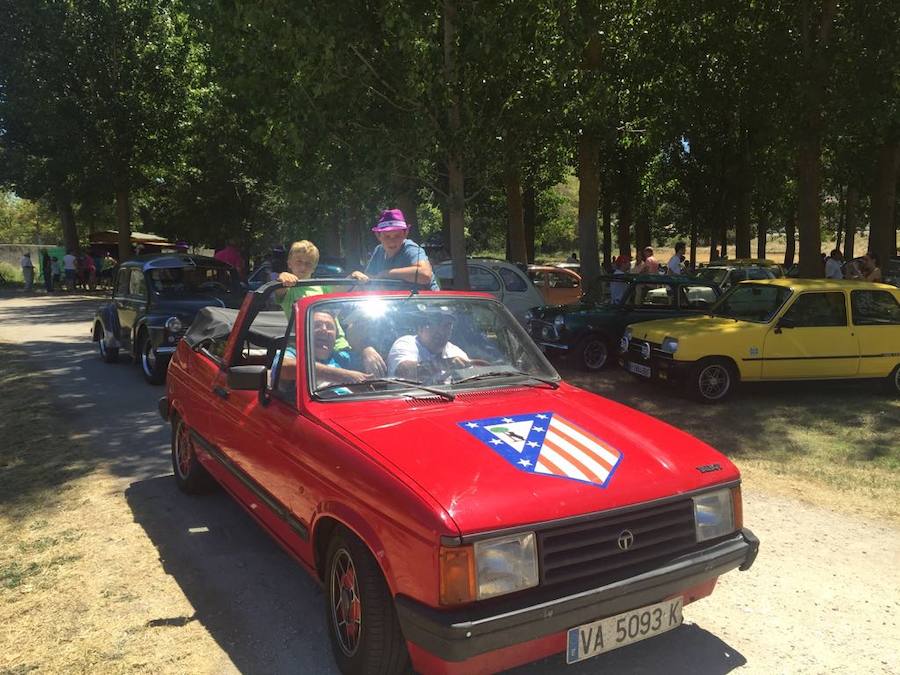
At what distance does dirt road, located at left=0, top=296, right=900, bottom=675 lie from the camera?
3.24m

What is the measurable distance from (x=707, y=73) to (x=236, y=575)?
14561mm

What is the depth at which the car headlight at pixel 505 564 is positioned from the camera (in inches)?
99.0

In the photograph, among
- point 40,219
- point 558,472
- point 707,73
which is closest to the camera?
point 558,472

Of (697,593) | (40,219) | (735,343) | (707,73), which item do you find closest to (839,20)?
(707,73)

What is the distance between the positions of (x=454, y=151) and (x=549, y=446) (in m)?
8.17

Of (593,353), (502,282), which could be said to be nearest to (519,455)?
(593,353)

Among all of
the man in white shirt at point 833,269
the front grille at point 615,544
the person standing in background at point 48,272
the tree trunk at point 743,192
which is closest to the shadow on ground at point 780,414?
the front grille at point 615,544

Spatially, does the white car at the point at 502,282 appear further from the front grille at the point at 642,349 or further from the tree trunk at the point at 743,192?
the tree trunk at the point at 743,192

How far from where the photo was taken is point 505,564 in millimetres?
2555

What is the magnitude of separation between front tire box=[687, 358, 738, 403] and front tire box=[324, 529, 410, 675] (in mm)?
6583

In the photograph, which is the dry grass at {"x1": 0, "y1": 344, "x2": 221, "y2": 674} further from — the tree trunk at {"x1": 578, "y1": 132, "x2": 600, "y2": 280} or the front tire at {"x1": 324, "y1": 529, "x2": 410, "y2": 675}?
the tree trunk at {"x1": 578, "y1": 132, "x2": 600, "y2": 280}

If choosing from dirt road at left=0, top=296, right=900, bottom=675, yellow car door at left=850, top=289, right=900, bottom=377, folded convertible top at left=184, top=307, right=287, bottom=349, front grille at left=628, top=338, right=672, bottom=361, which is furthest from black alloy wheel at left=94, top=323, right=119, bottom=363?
yellow car door at left=850, top=289, right=900, bottom=377

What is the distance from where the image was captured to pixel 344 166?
39.0 ft

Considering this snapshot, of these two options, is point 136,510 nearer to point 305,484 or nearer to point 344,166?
point 305,484
